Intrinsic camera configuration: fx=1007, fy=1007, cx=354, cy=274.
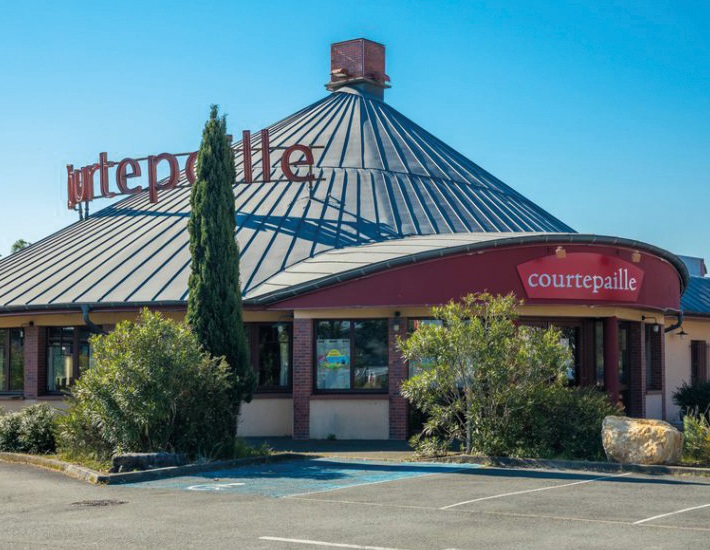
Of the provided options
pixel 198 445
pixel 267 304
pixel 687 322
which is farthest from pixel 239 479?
pixel 687 322

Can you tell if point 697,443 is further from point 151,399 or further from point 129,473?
point 129,473

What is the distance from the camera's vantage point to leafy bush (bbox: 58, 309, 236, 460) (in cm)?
1694

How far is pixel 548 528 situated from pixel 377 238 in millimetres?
15957

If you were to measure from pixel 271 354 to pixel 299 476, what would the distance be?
27.8 ft

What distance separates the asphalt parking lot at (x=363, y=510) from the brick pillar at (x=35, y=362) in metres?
9.32

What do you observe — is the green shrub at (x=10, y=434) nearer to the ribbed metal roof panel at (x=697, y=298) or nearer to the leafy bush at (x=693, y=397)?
the leafy bush at (x=693, y=397)

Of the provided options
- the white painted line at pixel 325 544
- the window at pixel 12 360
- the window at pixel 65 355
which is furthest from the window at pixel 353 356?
the white painted line at pixel 325 544

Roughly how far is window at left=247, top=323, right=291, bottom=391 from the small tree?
5.99m

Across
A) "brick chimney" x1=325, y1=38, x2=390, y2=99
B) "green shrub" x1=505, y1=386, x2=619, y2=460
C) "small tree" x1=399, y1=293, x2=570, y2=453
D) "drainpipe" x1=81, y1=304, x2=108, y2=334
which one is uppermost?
"brick chimney" x1=325, y1=38, x2=390, y2=99

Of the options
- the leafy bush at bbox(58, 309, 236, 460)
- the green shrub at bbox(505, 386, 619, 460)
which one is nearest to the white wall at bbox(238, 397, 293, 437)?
the leafy bush at bbox(58, 309, 236, 460)

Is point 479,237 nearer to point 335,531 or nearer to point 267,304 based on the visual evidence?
point 267,304

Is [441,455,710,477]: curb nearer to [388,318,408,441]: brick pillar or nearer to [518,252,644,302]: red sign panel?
[388,318,408,441]: brick pillar

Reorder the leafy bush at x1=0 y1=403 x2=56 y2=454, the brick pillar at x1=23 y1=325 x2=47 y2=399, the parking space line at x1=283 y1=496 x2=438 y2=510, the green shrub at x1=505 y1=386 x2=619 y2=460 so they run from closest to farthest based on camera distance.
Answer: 1. the parking space line at x1=283 y1=496 x2=438 y2=510
2. the green shrub at x1=505 y1=386 x2=619 y2=460
3. the leafy bush at x1=0 y1=403 x2=56 y2=454
4. the brick pillar at x1=23 y1=325 x2=47 y2=399

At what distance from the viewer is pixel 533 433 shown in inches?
702
